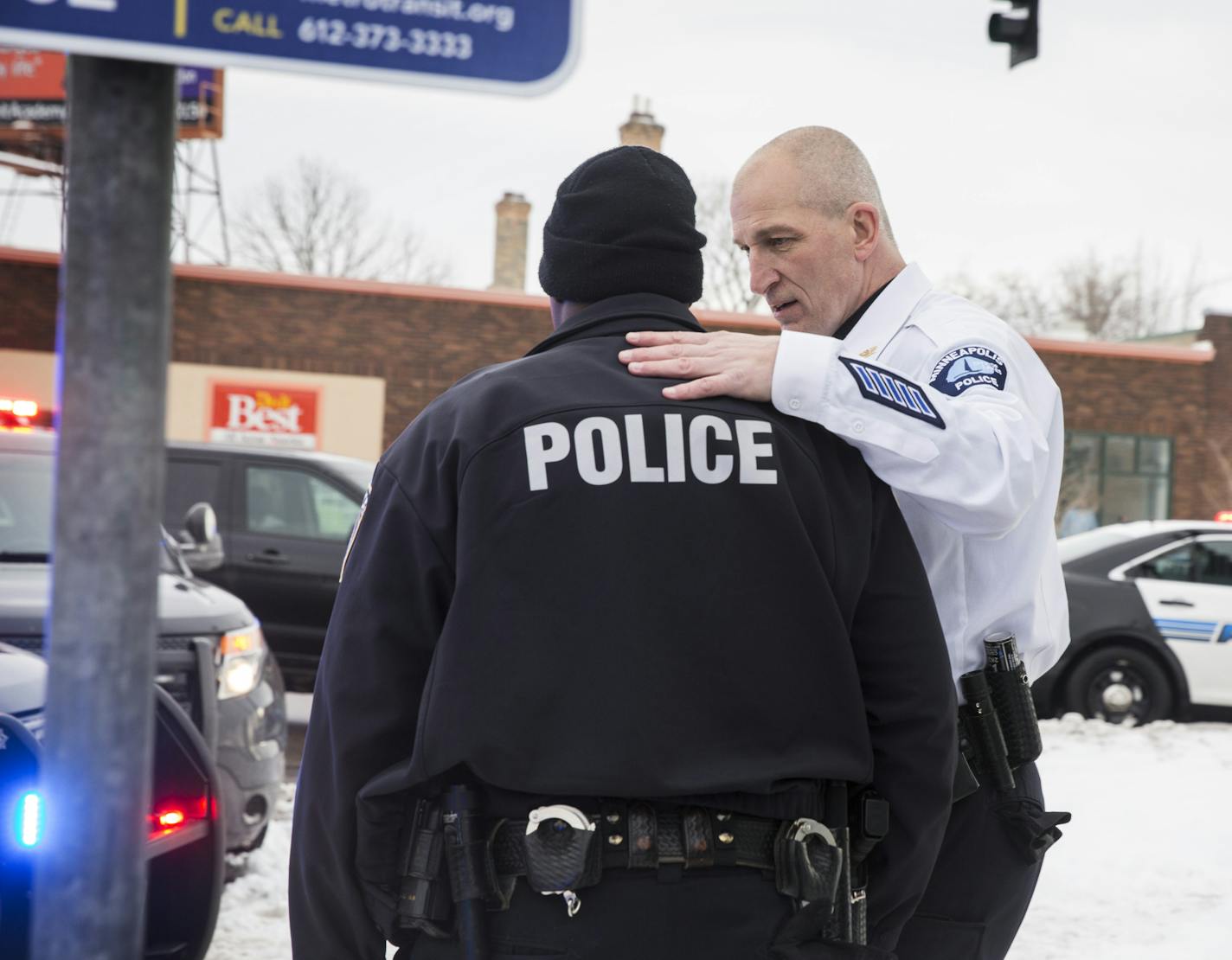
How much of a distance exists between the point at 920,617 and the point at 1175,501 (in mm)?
23199

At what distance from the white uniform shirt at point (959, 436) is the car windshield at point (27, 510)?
11.7 feet

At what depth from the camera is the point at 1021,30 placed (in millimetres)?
9375

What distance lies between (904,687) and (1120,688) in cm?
785

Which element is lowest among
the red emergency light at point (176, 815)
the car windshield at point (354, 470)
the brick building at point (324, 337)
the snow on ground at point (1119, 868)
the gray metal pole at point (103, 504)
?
the snow on ground at point (1119, 868)

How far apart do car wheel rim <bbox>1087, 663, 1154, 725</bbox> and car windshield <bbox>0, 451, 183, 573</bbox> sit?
239 inches

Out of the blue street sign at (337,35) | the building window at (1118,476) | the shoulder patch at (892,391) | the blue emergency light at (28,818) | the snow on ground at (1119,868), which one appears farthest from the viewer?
the building window at (1118,476)

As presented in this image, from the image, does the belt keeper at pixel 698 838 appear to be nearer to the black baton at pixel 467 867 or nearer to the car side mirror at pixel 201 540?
the black baton at pixel 467 867

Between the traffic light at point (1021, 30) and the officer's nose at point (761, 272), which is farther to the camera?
the traffic light at point (1021, 30)

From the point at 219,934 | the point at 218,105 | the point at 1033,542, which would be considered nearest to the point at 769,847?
the point at 1033,542

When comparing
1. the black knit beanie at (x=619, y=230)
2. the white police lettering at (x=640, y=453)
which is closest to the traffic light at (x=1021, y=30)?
the black knit beanie at (x=619, y=230)

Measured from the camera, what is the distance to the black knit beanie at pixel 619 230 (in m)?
2.08

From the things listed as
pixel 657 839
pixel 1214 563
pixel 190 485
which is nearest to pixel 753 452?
pixel 657 839

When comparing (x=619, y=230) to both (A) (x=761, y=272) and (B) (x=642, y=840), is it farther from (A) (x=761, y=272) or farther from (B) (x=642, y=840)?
(B) (x=642, y=840)

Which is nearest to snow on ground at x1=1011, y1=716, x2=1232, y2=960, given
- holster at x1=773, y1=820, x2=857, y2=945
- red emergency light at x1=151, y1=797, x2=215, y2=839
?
red emergency light at x1=151, y1=797, x2=215, y2=839
